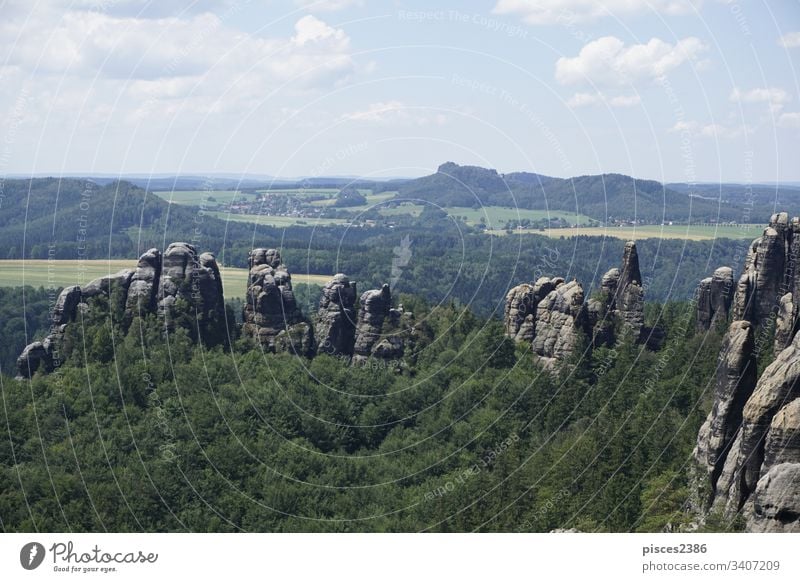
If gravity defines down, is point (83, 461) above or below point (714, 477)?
below

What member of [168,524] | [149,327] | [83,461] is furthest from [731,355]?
[149,327]

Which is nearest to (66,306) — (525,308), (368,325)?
(368,325)

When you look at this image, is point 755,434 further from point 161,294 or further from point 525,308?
point 161,294

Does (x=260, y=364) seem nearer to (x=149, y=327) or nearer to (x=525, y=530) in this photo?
(x=149, y=327)

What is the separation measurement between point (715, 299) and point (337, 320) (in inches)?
883

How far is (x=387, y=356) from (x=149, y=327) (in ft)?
46.9

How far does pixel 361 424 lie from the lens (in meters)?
74.1

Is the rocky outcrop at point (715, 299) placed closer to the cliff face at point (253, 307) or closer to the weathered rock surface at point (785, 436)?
the cliff face at point (253, 307)

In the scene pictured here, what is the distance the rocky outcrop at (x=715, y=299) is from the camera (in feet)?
256

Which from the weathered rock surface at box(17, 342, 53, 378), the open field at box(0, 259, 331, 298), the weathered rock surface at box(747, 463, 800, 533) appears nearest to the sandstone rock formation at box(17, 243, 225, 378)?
the weathered rock surface at box(17, 342, 53, 378)

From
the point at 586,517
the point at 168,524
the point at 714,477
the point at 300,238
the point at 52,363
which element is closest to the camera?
the point at 714,477

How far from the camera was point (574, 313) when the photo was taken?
3162 inches

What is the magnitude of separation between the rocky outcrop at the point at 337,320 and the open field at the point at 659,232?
95.7 meters

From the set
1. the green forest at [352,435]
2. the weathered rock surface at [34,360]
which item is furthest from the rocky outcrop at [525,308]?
the weathered rock surface at [34,360]
